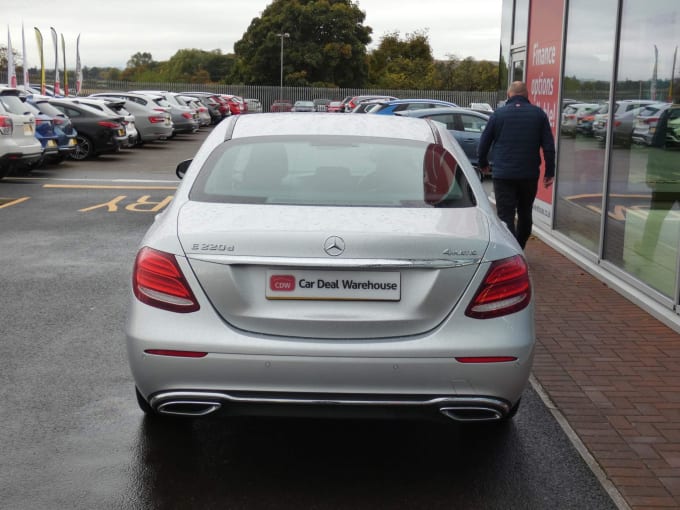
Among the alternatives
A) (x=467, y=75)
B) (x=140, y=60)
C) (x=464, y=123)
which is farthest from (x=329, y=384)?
(x=140, y=60)

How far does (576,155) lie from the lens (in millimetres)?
10367

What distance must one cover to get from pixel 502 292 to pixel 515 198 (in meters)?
5.33

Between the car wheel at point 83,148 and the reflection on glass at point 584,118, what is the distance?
1559 centimetres

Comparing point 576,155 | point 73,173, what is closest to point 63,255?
point 576,155

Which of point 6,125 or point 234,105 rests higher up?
point 6,125

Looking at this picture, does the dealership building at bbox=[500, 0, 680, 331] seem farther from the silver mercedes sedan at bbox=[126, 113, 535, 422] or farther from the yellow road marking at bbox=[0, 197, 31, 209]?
the yellow road marking at bbox=[0, 197, 31, 209]

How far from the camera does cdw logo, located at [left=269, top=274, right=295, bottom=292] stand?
3816 millimetres

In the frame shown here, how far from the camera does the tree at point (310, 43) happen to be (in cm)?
8519

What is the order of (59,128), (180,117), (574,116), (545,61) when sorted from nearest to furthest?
(574,116) → (545,61) → (59,128) → (180,117)

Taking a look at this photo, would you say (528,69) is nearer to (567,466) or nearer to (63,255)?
(63,255)

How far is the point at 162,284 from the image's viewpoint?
3.93 meters

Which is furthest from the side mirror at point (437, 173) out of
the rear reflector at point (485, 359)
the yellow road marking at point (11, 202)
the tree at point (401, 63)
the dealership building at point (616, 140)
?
the tree at point (401, 63)

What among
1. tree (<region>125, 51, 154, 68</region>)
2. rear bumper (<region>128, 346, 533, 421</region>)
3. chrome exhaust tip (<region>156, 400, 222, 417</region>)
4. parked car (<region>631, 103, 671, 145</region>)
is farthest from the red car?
tree (<region>125, 51, 154, 68</region>)

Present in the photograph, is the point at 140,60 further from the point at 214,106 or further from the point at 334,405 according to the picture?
the point at 334,405
